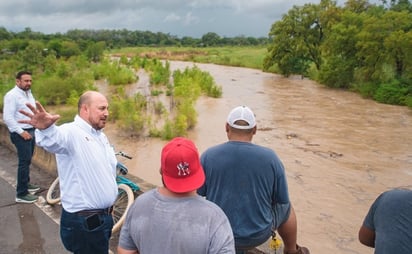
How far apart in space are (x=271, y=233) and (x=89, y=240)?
1.26 meters

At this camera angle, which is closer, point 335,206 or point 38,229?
point 38,229

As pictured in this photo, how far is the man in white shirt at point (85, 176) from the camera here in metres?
2.65

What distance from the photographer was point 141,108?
17500mm

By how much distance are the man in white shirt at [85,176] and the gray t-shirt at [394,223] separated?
5.89 ft

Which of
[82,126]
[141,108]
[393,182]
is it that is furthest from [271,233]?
[141,108]

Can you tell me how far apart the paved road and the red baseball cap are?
2.50 meters

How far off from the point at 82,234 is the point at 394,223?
1.98m

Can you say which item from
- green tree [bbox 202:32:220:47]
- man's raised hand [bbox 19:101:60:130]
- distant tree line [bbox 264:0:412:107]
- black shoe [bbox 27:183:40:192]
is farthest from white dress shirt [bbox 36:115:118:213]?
green tree [bbox 202:32:220:47]

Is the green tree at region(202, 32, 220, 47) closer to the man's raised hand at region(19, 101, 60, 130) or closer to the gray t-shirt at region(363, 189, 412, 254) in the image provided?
the man's raised hand at region(19, 101, 60, 130)

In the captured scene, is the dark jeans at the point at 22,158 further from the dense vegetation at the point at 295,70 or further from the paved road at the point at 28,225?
the dense vegetation at the point at 295,70

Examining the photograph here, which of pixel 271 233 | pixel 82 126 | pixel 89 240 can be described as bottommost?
pixel 89 240

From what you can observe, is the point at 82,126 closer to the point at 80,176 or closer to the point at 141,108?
the point at 80,176

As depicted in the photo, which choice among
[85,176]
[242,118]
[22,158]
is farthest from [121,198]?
[242,118]

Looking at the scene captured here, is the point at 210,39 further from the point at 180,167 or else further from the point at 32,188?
the point at 180,167
